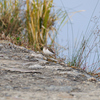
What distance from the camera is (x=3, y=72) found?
1.98 m

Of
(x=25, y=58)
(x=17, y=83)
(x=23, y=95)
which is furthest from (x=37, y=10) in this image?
(x=23, y=95)

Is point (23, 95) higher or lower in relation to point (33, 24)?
lower

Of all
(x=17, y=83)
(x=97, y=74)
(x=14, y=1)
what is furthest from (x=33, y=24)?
(x=17, y=83)

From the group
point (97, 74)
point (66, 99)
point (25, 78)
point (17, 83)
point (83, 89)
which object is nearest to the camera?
point (66, 99)

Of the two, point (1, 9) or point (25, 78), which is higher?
point (1, 9)

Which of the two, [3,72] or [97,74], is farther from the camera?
[97,74]

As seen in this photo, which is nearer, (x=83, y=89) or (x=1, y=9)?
(x=83, y=89)

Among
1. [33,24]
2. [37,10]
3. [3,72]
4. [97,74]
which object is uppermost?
[37,10]

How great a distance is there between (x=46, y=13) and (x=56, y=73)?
280 cm

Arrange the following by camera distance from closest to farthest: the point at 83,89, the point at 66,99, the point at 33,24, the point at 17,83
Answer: the point at 66,99
the point at 83,89
the point at 17,83
the point at 33,24

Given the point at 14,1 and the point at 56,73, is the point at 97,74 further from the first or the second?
the point at 14,1

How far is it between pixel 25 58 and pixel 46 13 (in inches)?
76.2

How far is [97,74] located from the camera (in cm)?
295

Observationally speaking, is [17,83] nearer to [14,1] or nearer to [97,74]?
[97,74]
